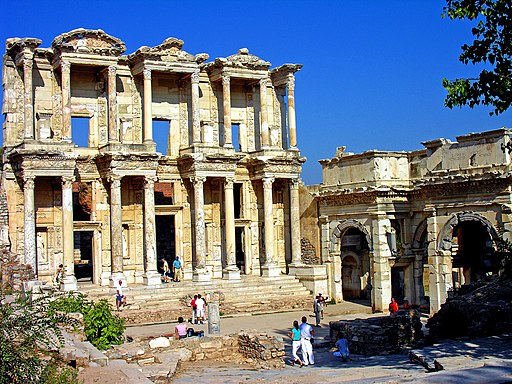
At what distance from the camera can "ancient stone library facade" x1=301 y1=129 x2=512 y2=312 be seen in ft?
80.1

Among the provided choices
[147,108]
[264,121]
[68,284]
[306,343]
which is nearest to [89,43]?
[147,108]

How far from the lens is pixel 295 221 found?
104 ft

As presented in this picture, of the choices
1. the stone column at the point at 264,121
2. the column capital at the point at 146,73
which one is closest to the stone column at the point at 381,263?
the stone column at the point at 264,121

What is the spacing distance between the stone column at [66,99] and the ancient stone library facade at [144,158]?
1.7 inches

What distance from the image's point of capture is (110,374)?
39.8ft

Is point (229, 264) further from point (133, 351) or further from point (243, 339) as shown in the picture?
point (133, 351)

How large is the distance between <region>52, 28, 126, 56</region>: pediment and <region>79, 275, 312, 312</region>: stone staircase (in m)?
9.02

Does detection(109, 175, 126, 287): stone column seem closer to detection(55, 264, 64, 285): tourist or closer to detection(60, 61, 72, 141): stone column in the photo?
detection(55, 264, 64, 285): tourist

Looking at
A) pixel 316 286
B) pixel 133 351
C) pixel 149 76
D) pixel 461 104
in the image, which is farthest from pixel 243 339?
pixel 149 76

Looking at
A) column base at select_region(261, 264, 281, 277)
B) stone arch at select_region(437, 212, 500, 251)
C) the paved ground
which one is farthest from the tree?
column base at select_region(261, 264, 281, 277)

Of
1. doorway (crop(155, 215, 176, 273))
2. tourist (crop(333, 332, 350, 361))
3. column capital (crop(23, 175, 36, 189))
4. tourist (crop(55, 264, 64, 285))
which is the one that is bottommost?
tourist (crop(333, 332, 350, 361))

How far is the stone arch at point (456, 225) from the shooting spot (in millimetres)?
24172

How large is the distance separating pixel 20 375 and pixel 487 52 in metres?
9.03

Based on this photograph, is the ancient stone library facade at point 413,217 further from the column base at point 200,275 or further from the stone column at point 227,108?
the column base at point 200,275
